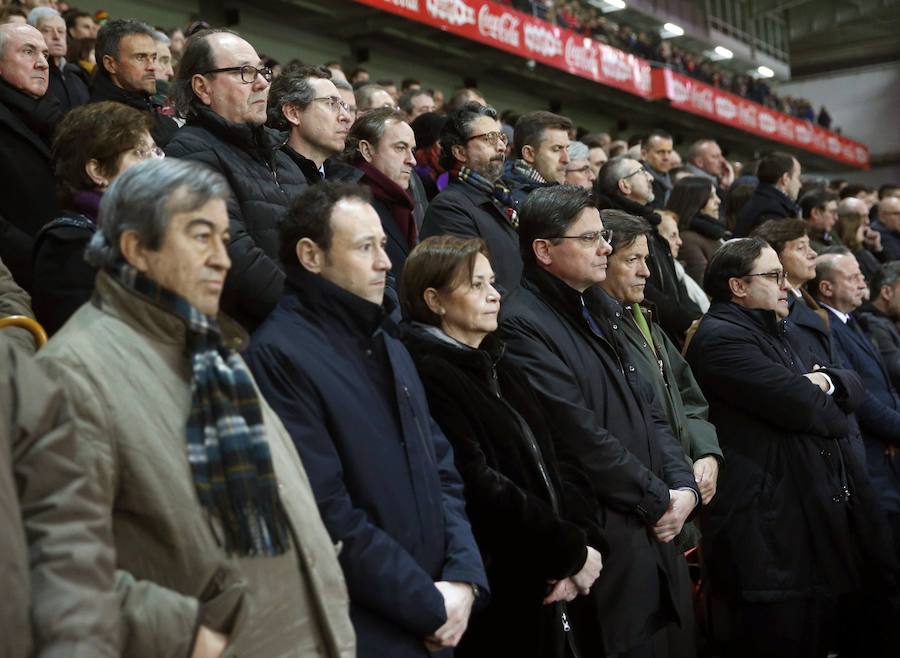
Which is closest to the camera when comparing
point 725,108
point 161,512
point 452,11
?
point 161,512

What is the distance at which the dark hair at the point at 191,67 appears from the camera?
3.17 m

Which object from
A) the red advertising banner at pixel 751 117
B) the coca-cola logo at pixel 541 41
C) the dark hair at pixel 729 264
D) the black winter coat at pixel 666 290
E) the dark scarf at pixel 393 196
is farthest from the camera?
the red advertising banner at pixel 751 117

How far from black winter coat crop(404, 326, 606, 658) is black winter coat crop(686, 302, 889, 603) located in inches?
49.0

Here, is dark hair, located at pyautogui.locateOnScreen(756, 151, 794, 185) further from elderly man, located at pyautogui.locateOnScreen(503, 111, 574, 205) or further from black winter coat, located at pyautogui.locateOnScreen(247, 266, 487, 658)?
black winter coat, located at pyautogui.locateOnScreen(247, 266, 487, 658)

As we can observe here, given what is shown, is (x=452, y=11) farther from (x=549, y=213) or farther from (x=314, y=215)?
(x=314, y=215)

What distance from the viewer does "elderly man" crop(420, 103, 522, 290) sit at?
3809 millimetres

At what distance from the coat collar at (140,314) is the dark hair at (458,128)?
2604 mm

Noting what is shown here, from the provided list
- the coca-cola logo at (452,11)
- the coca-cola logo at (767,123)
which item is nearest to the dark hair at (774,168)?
the coca-cola logo at (452,11)

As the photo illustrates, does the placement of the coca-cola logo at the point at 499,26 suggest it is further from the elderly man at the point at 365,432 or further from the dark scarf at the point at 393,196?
the elderly man at the point at 365,432

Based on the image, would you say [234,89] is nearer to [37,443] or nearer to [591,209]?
[591,209]

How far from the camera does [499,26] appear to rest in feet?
41.0

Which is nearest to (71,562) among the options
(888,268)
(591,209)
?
(591,209)

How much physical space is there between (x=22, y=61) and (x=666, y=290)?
2.76 metres

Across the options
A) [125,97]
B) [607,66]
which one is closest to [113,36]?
[125,97]
